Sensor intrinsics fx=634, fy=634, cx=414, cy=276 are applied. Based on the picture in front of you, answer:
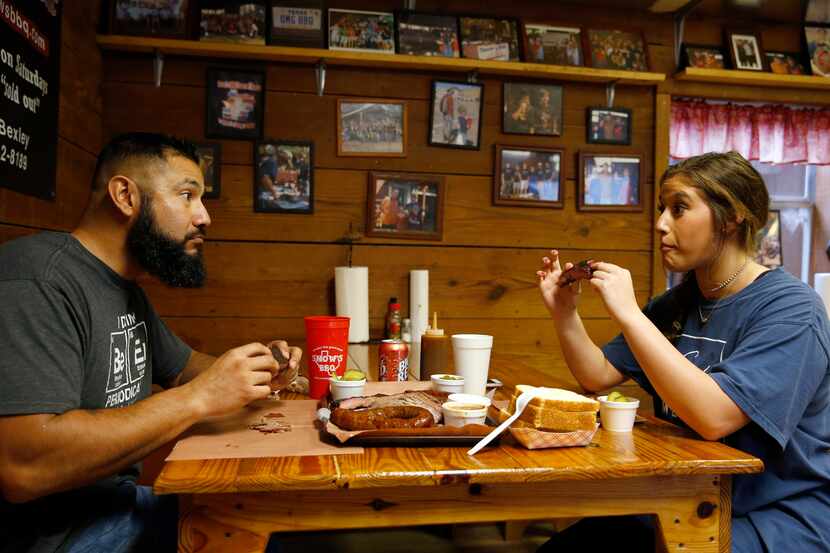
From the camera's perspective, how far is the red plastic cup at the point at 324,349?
1464 mm

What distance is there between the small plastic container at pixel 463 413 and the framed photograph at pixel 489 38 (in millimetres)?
2277

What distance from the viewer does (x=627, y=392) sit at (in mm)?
3275

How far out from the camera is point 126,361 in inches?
54.6

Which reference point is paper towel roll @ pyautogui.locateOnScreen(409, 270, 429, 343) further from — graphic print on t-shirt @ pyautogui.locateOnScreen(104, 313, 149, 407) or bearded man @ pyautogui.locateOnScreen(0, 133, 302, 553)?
graphic print on t-shirt @ pyautogui.locateOnScreen(104, 313, 149, 407)

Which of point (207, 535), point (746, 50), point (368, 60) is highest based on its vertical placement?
point (746, 50)

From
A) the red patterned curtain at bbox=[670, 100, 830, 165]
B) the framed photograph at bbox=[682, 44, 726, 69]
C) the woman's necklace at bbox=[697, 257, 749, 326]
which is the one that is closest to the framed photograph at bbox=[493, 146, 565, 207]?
the red patterned curtain at bbox=[670, 100, 830, 165]

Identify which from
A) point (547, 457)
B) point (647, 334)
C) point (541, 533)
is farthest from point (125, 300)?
point (541, 533)

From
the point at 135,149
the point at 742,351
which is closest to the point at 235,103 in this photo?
the point at 135,149

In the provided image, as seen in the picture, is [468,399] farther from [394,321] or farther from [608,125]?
[608,125]

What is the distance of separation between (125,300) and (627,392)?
2611 millimetres

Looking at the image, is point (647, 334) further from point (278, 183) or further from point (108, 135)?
point (108, 135)

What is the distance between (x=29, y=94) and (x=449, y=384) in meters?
1.66

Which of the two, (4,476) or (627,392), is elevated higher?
(4,476)

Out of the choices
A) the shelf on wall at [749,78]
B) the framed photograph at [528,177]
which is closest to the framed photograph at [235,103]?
the framed photograph at [528,177]
